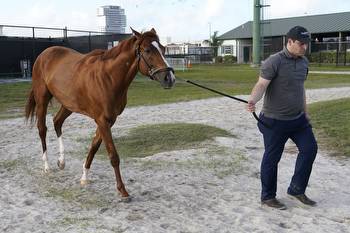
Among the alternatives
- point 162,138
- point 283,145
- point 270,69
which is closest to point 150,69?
point 270,69

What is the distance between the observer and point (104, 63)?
562cm

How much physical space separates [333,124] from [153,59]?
6354 mm

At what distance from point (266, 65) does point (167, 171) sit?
238cm

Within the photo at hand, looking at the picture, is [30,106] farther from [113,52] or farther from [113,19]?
[113,19]

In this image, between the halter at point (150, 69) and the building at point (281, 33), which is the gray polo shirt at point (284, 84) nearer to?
the halter at point (150, 69)

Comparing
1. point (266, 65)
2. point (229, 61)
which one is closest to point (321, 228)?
point (266, 65)

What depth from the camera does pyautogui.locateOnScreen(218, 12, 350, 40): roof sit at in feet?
183

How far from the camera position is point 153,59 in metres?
5.09

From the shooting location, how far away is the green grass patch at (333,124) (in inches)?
331

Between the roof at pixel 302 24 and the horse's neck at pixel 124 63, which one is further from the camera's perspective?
the roof at pixel 302 24

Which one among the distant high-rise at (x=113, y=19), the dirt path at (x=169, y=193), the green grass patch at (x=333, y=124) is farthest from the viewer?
the distant high-rise at (x=113, y=19)

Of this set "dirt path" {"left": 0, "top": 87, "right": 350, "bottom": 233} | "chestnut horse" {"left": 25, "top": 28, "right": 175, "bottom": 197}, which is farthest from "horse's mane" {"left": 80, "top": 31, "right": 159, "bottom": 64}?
"dirt path" {"left": 0, "top": 87, "right": 350, "bottom": 233}

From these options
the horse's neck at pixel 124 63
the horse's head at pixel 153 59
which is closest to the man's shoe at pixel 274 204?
the horse's head at pixel 153 59

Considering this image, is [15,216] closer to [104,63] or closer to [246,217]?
[104,63]
